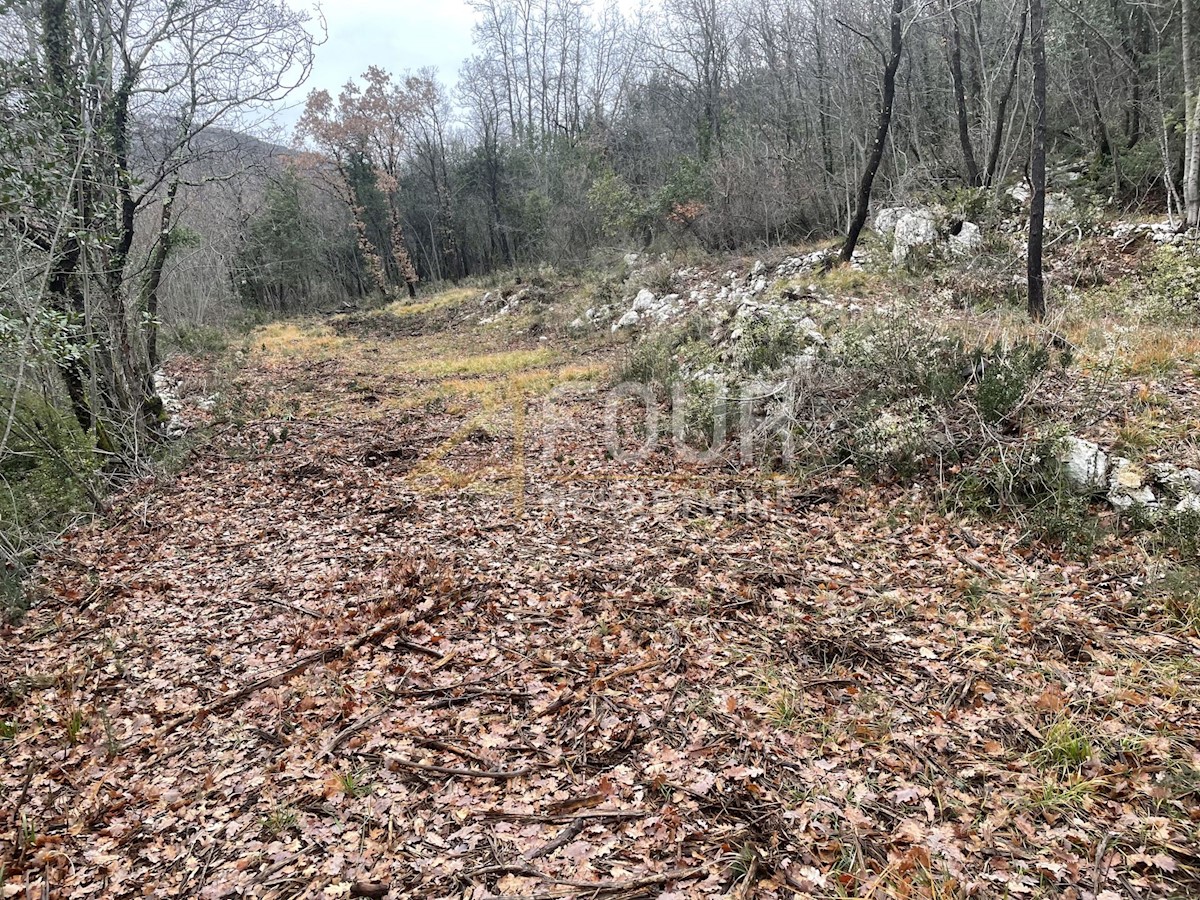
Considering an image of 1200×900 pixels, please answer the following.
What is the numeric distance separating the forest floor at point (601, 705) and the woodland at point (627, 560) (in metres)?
0.02

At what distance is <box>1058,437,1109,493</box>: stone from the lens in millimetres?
4969

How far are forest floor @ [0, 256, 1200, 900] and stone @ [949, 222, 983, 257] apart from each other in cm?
563

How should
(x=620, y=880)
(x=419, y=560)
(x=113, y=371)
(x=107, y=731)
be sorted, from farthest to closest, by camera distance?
(x=113, y=371)
(x=419, y=560)
(x=107, y=731)
(x=620, y=880)

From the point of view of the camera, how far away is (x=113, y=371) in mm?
7840

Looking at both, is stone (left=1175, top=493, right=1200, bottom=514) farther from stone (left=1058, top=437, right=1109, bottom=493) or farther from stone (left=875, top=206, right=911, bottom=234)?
stone (left=875, top=206, right=911, bottom=234)

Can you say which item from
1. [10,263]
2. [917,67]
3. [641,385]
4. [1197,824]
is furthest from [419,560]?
[917,67]

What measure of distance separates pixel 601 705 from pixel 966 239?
1128 cm

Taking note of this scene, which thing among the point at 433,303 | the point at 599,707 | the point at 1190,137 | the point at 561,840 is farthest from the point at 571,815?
the point at 433,303

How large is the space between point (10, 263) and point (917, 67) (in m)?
20.2

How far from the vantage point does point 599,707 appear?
11.5ft

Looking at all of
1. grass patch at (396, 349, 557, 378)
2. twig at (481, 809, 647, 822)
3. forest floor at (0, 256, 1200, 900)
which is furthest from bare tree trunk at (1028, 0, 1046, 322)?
grass patch at (396, 349, 557, 378)

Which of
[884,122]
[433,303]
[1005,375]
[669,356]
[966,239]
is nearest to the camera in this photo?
[1005,375]

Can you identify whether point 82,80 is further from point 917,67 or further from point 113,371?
point 917,67

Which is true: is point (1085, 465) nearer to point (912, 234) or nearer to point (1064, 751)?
point (1064, 751)
